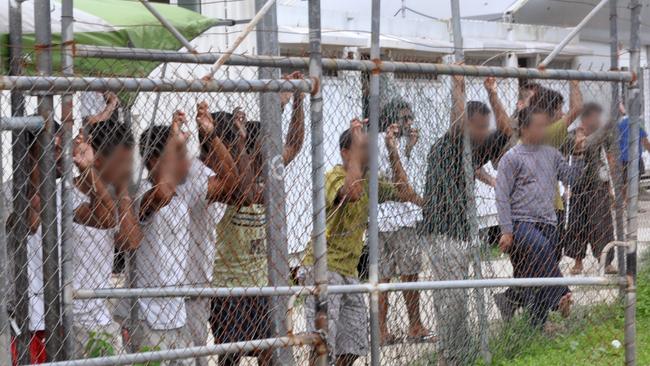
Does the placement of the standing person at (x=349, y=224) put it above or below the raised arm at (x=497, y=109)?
below

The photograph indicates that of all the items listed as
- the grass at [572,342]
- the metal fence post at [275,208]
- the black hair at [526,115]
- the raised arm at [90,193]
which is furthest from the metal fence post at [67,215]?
the grass at [572,342]

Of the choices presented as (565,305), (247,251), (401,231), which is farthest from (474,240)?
(247,251)

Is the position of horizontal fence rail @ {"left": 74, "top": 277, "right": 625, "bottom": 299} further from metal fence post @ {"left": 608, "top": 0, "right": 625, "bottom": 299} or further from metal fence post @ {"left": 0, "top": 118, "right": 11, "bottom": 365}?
metal fence post @ {"left": 608, "top": 0, "right": 625, "bottom": 299}

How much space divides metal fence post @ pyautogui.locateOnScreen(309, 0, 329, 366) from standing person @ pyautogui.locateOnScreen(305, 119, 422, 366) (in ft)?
2.32

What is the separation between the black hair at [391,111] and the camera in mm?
5906

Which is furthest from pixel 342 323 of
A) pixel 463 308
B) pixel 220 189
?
pixel 220 189

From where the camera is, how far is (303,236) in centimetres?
561

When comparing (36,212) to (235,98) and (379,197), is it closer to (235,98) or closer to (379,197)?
(235,98)

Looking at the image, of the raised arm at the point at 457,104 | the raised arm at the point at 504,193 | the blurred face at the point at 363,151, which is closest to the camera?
the blurred face at the point at 363,151

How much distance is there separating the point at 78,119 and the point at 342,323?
2.14 meters

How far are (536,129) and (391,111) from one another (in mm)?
1137

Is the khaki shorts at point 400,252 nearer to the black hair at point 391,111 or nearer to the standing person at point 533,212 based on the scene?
the black hair at point 391,111

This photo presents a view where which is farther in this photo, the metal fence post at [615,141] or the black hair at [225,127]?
the metal fence post at [615,141]

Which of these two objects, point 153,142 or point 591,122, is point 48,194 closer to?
point 153,142
